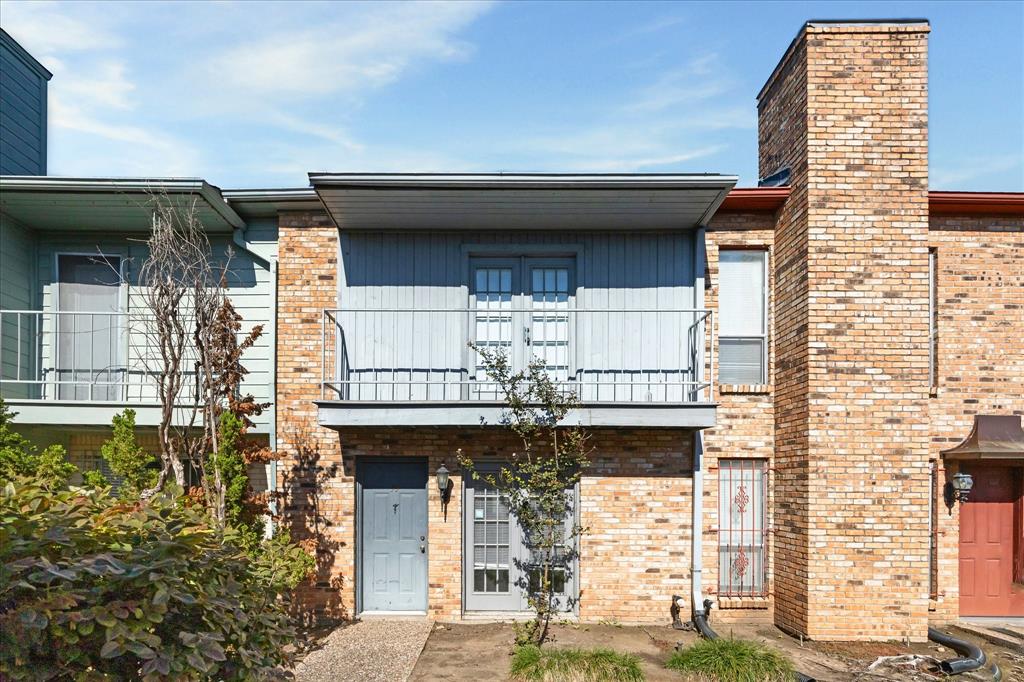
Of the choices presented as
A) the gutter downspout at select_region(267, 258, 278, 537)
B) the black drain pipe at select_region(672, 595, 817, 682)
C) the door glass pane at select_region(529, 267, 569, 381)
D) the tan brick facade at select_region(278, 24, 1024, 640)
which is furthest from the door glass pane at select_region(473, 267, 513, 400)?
the black drain pipe at select_region(672, 595, 817, 682)

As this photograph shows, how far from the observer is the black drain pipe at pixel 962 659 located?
22.9 feet

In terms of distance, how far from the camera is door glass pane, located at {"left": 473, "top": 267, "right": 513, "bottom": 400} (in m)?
9.08

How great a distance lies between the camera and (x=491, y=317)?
9234mm

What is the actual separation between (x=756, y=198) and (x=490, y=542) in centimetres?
606

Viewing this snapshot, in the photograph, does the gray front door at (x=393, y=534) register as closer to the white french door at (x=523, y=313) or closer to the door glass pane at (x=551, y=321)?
the white french door at (x=523, y=313)

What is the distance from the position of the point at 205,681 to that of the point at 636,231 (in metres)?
7.67

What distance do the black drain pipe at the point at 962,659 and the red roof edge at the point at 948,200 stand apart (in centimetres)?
561

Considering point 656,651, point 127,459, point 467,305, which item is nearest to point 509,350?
point 467,305

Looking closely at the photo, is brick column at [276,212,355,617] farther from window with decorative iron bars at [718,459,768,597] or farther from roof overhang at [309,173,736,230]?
window with decorative iron bars at [718,459,768,597]

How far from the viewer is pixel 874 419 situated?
8.14 metres

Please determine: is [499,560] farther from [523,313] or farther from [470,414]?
[523,313]

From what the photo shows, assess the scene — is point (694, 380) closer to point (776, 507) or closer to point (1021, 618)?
point (776, 507)

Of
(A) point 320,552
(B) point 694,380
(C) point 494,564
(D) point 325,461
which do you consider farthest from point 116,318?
(B) point 694,380

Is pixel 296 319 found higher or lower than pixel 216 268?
lower
